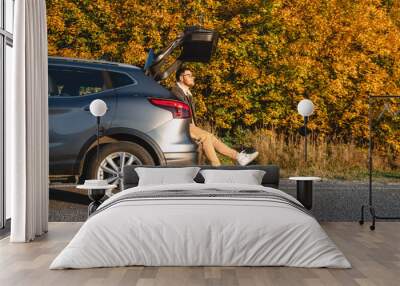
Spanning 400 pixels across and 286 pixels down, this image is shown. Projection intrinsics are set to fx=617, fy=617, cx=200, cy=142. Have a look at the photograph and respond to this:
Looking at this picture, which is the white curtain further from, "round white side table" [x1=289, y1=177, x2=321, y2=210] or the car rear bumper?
"round white side table" [x1=289, y1=177, x2=321, y2=210]

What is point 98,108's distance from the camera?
6422mm

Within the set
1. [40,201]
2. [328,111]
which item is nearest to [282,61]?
[328,111]

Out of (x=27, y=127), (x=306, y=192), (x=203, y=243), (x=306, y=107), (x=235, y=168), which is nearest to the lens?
(x=203, y=243)

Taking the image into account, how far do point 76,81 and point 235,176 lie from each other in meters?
2.03

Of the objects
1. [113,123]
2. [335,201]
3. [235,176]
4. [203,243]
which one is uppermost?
[113,123]

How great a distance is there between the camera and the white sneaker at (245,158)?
717 centimetres

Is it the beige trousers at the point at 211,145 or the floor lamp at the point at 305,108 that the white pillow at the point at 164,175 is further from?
the floor lamp at the point at 305,108

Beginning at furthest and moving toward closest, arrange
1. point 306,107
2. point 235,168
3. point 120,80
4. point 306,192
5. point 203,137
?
point 203,137
point 306,107
point 235,168
point 120,80
point 306,192

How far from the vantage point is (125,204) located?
4715 mm

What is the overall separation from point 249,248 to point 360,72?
3.69 metres

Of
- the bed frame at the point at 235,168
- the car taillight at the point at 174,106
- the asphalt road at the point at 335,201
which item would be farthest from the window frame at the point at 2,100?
the car taillight at the point at 174,106

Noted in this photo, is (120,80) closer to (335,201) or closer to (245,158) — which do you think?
(245,158)

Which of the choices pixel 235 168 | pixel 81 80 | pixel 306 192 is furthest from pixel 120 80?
pixel 306 192

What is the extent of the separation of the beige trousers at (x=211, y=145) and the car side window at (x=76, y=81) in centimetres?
113
